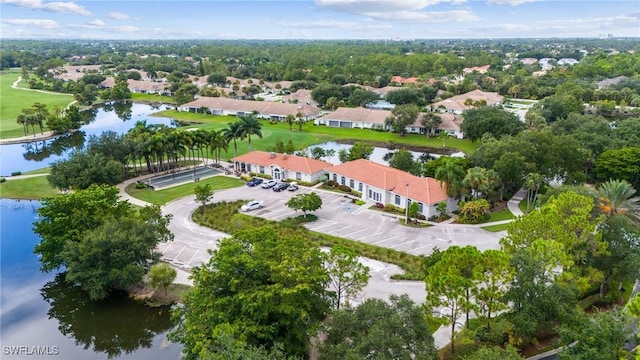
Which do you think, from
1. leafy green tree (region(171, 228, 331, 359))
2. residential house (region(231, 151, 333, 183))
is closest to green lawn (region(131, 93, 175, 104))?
residential house (region(231, 151, 333, 183))

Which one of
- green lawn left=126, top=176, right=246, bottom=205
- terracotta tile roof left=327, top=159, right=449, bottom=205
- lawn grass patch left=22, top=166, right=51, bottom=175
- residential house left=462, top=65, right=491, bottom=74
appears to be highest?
residential house left=462, top=65, right=491, bottom=74

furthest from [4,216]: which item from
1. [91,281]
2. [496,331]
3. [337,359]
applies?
[496,331]

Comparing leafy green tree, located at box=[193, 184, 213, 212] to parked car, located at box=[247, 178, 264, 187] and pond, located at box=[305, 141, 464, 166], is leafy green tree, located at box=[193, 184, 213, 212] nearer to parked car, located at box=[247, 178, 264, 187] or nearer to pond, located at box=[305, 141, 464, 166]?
parked car, located at box=[247, 178, 264, 187]

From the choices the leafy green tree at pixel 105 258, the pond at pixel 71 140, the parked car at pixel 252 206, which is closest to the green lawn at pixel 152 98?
the pond at pixel 71 140

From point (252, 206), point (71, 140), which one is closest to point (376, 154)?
point (252, 206)

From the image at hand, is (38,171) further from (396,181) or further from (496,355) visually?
(496,355)

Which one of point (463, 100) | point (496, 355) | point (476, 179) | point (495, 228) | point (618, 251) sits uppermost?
point (463, 100)

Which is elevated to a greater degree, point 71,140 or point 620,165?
point 620,165
